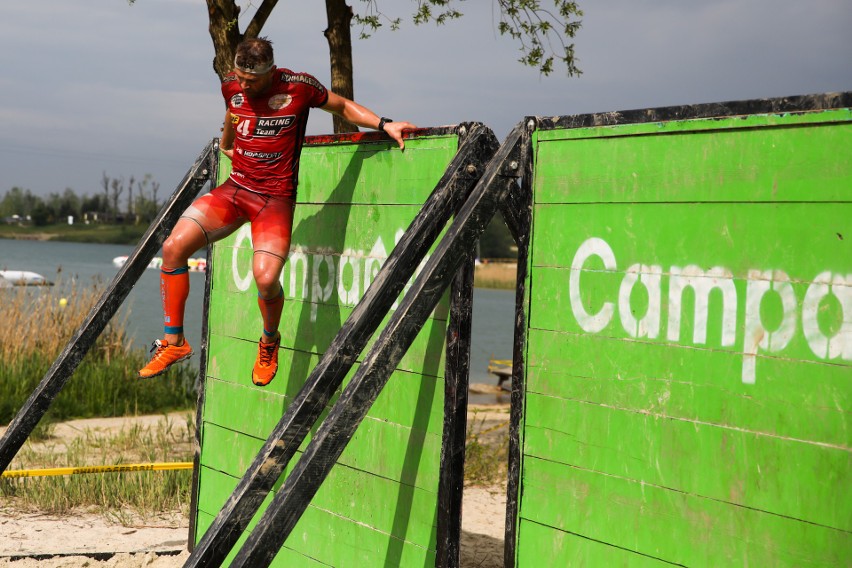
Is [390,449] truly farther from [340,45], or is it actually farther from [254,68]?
[340,45]

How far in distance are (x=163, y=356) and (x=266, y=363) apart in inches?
17.7

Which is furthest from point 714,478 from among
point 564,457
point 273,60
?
point 273,60

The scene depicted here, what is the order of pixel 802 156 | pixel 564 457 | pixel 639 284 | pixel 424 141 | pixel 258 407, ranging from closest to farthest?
1. pixel 802 156
2. pixel 639 284
3. pixel 564 457
4. pixel 424 141
5. pixel 258 407

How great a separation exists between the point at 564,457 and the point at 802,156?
122 cm

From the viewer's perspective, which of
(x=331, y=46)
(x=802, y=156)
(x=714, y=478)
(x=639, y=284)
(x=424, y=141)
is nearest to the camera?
(x=802, y=156)

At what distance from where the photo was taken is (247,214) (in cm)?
422

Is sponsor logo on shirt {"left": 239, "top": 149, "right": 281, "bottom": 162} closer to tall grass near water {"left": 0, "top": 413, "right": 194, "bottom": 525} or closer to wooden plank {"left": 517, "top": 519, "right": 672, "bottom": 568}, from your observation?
wooden plank {"left": 517, "top": 519, "right": 672, "bottom": 568}

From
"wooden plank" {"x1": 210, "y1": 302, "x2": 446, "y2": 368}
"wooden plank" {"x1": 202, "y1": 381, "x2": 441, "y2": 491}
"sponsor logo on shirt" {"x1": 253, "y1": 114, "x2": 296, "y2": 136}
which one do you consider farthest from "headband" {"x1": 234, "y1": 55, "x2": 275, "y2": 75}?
"wooden plank" {"x1": 202, "y1": 381, "x2": 441, "y2": 491}

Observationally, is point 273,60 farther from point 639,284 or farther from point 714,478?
point 714,478

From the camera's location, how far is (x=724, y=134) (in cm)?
276

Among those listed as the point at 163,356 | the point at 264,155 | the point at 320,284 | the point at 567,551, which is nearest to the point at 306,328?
the point at 320,284

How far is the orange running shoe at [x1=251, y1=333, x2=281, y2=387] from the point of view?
4.31m

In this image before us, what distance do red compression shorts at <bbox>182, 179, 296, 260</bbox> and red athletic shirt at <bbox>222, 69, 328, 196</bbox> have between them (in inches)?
1.8

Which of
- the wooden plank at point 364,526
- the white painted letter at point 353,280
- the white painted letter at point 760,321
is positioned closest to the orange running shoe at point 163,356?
the white painted letter at point 353,280
